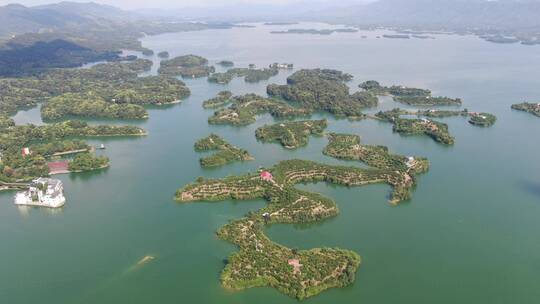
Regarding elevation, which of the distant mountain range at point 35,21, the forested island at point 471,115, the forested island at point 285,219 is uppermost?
the distant mountain range at point 35,21

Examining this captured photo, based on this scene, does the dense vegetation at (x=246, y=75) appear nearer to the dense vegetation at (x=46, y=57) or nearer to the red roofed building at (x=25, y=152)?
the dense vegetation at (x=46, y=57)

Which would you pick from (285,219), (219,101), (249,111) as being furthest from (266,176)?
(219,101)

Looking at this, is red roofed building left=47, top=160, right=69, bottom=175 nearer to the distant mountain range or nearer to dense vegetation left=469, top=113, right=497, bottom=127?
dense vegetation left=469, top=113, right=497, bottom=127

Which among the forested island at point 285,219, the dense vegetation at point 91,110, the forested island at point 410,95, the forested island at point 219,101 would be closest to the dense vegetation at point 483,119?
the forested island at point 410,95

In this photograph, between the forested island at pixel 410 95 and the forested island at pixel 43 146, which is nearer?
the forested island at pixel 43 146

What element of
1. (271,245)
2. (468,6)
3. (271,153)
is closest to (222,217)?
(271,245)

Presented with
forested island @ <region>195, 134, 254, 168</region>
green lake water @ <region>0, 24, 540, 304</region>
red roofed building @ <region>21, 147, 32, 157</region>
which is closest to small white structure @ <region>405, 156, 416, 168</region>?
green lake water @ <region>0, 24, 540, 304</region>
